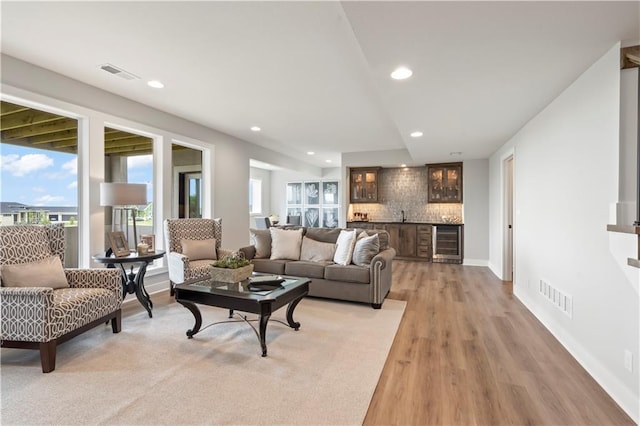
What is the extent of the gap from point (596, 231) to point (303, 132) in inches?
171

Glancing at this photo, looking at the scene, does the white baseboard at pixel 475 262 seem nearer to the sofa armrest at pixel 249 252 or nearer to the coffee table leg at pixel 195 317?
the sofa armrest at pixel 249 252

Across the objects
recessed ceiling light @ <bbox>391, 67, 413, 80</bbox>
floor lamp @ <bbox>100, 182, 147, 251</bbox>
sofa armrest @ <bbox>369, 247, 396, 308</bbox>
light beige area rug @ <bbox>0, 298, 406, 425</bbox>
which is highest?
recessed ceiling light @ <bbox>391, 67, 413, 80</bbox>

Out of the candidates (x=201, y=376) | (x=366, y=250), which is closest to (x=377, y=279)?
(x=366, y=250)

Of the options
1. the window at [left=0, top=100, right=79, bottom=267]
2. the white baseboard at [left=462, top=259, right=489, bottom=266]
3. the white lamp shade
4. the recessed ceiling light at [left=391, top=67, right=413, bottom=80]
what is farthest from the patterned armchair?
the white baseboard at [left=462, top=259, right=489, bottom=266]

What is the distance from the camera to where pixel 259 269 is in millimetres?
4426

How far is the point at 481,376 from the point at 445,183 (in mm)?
5485

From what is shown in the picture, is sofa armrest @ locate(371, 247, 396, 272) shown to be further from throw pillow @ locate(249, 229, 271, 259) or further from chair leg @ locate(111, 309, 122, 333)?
chair leg @ locate(111, 309, 122, 333)

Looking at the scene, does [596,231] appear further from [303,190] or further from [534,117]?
[303,190]

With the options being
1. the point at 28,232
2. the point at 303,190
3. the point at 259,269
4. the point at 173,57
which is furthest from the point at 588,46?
the point at 303,190

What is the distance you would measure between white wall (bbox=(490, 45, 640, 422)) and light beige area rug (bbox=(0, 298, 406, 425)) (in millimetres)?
1488

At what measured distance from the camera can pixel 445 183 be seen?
709 cm

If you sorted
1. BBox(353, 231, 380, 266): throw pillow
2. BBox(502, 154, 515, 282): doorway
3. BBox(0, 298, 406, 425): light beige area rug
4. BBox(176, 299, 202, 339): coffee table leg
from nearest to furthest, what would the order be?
BBox(0, 298, 406, 425): light beige area rug → BBox(176, 299, 202, 339): coffee table leg → BBox(353, 231, 380, 266): throw pillow → BBox(502, 154, 515, 282): doorway

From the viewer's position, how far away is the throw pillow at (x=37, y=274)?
2.47 meters

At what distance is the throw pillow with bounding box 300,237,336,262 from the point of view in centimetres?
429
